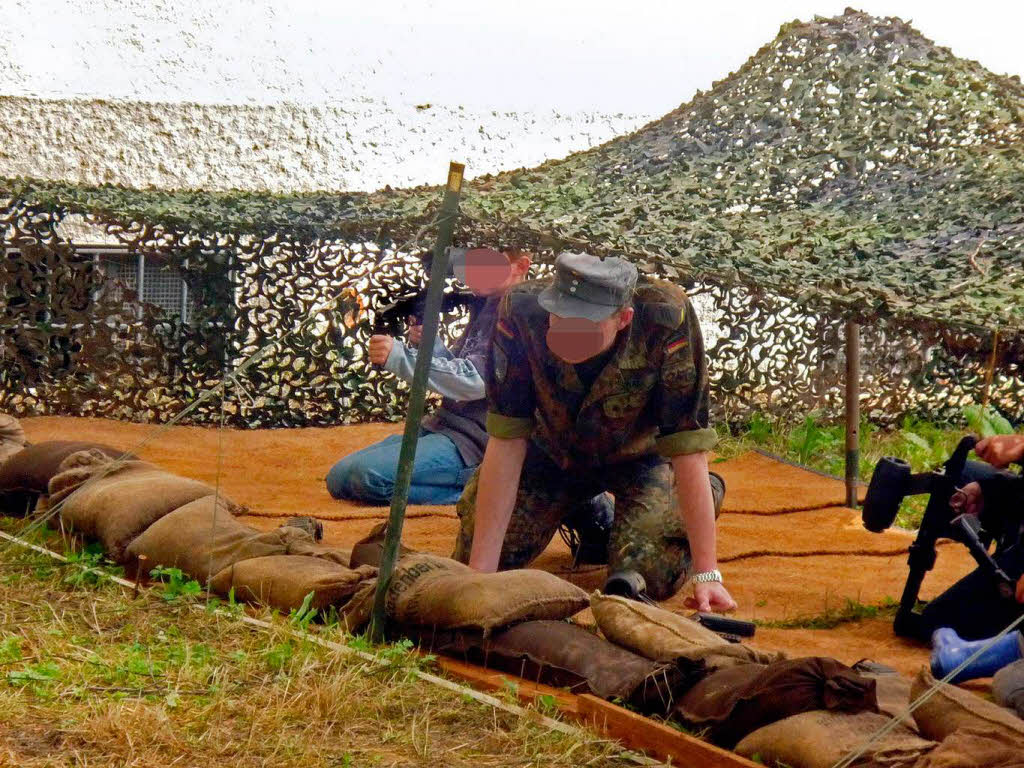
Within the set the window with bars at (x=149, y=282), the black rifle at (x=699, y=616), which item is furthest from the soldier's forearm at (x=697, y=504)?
the window with bars at (x=149, y=282)

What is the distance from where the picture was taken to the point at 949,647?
3.47 metres

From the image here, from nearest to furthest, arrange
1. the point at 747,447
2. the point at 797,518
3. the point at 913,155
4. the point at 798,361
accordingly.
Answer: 1. the point at 913,155
2. the point at 797,518
3. the point at 747,447
4. the point at 798,361

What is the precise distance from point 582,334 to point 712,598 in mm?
952

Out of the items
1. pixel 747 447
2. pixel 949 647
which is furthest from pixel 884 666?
pixel 747 447

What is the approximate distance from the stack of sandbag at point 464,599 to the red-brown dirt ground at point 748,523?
0.68 meters

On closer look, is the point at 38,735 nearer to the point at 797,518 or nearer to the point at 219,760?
the point at 219,760

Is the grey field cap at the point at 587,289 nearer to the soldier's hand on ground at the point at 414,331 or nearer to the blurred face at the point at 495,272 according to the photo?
the blurred face at the point at 495,272

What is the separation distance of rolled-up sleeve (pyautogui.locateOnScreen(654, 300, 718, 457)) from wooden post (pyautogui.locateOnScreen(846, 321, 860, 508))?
92.6 inches

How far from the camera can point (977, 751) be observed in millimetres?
2391

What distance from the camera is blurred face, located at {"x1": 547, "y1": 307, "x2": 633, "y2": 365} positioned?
391 cm

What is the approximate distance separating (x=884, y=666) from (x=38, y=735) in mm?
2141

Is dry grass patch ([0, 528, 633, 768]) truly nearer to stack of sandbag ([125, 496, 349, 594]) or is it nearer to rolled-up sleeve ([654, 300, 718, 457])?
stack of sandbag ([125, 496, 349, 594])

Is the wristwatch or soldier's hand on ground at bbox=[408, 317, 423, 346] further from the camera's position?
soldier's hand on ground at bbox=[408, 317, 423, 346]

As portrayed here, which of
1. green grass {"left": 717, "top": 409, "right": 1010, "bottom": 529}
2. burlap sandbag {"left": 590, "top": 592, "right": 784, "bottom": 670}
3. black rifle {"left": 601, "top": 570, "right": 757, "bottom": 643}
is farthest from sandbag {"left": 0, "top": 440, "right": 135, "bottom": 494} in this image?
green grass {"left": 717, "top": 409, "right": 1010, "bottom": 529}
